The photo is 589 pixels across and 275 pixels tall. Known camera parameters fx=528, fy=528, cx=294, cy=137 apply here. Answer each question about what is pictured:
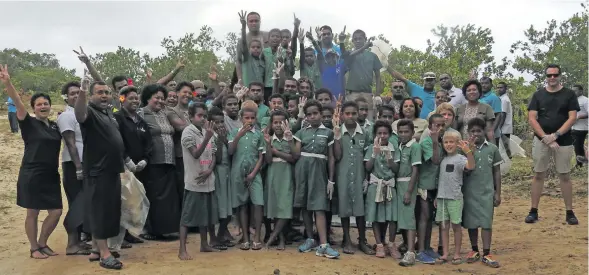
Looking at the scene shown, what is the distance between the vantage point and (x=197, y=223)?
5.48 metres

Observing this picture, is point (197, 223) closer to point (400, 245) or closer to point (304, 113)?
point (304, 113)

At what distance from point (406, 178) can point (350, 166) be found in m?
0.61

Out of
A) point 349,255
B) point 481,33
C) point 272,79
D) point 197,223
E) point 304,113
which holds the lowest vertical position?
point 349,255

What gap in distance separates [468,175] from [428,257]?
37.8 inches

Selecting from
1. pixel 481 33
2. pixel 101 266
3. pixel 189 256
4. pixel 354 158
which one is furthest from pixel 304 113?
pixel 481 33

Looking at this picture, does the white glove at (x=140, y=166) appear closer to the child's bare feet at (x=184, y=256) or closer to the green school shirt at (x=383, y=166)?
the child's bare feet at (x=184, y=256)

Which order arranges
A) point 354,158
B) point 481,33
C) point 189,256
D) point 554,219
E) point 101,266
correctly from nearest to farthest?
point 101,266, point 189,256, point 354,158, point 554,219, point 481,33

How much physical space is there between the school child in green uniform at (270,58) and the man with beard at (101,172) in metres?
2.92

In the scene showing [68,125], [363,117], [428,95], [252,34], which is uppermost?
[252,34]

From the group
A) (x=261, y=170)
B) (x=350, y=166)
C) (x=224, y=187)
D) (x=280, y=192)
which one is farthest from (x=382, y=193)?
(x=224, y=187)

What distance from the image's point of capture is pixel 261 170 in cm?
600

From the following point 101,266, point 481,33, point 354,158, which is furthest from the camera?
point 481,33

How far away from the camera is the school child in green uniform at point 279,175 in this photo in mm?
5801

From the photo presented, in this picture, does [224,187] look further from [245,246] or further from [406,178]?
[406,178]
